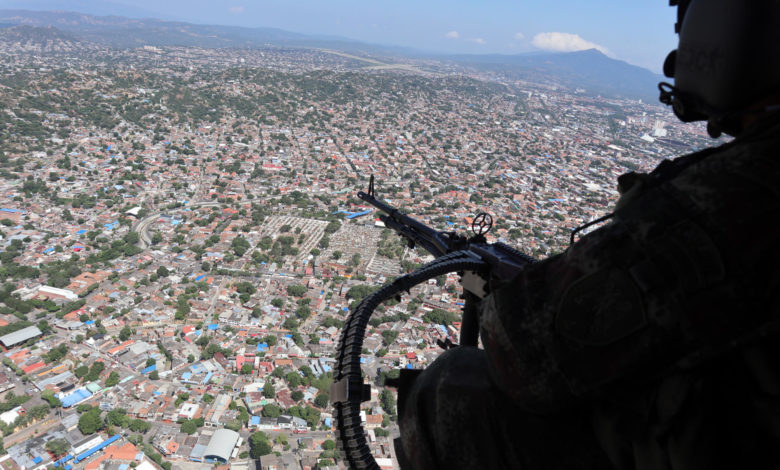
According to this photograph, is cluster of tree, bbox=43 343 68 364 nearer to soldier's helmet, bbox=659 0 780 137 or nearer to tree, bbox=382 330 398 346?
tree, bbox=382 330 398 346

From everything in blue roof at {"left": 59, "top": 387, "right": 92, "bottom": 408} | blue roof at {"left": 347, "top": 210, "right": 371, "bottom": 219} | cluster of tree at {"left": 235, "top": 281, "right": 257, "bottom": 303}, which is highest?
blue roof at {"left": 347, "top": 210, "right": 371, "bottom": 219}

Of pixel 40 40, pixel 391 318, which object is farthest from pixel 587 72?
pixel 391 318

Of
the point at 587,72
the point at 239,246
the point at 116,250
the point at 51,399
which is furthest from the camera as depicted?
the point at 587,72

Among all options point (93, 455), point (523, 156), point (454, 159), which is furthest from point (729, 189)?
point (523, 156)

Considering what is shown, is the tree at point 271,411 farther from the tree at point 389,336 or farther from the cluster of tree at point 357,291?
the cluster of tree at point 357,291

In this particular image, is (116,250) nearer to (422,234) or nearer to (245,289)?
(245,289)

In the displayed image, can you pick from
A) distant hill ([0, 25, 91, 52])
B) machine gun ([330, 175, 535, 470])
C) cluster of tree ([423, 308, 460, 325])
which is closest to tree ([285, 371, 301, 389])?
cluster of tree ([423, 308, 460, 325])
